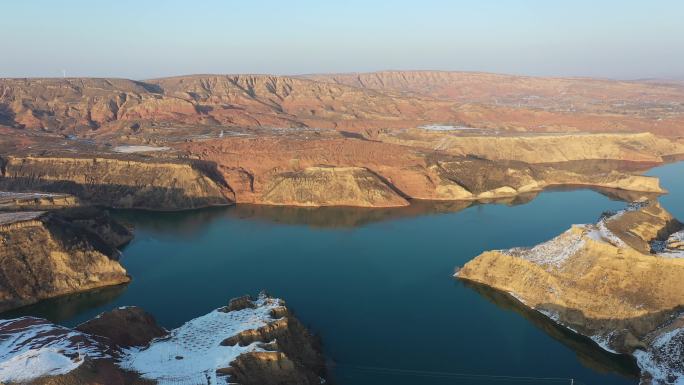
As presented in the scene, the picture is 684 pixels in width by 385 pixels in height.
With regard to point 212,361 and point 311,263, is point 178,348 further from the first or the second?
point 311,263

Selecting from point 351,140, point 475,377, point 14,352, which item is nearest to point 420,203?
point 351,140

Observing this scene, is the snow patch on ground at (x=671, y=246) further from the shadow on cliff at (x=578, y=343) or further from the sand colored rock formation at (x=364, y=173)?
the sand colored rock formation at (x=364, y=173)

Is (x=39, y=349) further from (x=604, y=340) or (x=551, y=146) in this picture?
(x=551, y=146)

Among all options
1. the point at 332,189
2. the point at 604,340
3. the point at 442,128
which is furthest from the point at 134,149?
the point at 604,340

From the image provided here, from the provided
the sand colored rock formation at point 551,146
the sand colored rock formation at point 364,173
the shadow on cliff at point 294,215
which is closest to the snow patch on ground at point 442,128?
the sand colored rock formation at point 551,146

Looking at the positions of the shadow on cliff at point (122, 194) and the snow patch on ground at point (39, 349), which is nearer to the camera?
the snow patch on ground at point (39, 349)

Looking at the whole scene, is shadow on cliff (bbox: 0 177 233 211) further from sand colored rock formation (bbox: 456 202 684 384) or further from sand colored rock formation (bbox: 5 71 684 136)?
sand colored rock formation (bbox: 456 202 684 384)

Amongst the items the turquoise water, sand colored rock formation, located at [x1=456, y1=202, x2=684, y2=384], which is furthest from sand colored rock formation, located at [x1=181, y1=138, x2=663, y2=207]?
sand colored rock formation, located at [x1=456, y1=202, x2=684, y2=384]
